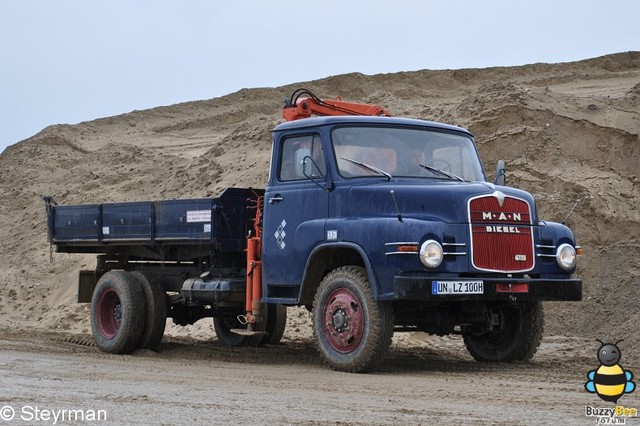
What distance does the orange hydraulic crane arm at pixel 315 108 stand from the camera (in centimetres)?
1348

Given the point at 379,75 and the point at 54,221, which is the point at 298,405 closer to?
the point at 54,221

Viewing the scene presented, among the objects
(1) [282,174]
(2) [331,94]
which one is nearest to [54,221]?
(1) [282,174]

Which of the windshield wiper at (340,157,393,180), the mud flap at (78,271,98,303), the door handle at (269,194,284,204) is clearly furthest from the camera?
the mud flap at (78,271,98,303)

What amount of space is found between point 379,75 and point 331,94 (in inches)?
76.0

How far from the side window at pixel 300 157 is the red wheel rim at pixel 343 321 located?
1.40 meters

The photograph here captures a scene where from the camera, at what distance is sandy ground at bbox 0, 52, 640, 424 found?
29.5 ft

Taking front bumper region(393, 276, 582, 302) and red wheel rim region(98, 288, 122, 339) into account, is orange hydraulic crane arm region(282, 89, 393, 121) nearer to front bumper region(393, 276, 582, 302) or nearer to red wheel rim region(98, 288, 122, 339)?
front bumper region(393, 276, 582, 302)

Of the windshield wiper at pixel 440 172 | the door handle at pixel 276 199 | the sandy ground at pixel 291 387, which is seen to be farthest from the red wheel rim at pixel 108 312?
the windshield wiper at pixel 440 172

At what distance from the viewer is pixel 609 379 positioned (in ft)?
30.0

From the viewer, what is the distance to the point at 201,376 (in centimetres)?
1114

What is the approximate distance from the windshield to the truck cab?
1 cm

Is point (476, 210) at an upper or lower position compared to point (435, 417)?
upper

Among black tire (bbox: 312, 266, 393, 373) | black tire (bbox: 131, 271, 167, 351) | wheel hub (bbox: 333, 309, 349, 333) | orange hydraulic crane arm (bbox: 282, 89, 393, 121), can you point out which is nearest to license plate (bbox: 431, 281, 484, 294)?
black tire (bbox: 312, 266, 393, 373)

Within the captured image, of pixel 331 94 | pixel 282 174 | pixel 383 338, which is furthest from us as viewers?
pixel 331 94
